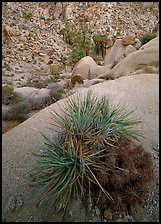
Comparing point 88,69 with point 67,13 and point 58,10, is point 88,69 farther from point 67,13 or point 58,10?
point 58,10

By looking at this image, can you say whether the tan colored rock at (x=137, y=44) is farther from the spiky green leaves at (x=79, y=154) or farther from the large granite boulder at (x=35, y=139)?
the spiky green leaves at (x=79, y=154)

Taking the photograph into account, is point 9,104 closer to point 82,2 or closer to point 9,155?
point 9,155

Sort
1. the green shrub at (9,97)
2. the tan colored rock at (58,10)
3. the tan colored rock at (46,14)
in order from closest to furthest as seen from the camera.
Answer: the green shrub at (9,97) → the tan colored rock at (46,14) → the tan colored rock at (58,10)

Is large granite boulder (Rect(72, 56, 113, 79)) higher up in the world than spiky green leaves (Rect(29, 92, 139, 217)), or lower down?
higher up

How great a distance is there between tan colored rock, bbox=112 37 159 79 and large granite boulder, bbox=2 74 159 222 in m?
1.50

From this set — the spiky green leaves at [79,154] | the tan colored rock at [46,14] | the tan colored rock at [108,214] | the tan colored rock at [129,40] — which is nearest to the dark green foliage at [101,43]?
the tan colored rock at [46,14]

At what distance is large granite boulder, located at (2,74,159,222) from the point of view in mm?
3762

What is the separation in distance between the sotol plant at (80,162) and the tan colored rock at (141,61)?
6558mm

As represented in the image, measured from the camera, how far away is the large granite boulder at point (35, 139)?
3.76 m

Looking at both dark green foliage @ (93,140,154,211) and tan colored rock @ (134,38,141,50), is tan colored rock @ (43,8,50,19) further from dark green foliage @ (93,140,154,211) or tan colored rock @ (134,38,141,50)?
dark green foliage @ (93,140,154,211)

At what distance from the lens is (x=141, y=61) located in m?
10.7

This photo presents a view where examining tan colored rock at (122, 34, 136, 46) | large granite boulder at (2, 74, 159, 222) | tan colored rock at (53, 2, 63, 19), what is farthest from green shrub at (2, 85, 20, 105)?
tan colored rock at (53, 2, 63, 19)

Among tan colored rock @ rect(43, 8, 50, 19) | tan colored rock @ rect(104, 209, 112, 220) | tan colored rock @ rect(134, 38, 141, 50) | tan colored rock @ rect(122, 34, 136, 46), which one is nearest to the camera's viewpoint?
tan colored rock @ rect(104, 209, 112, 220)

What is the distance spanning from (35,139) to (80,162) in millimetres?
2282
